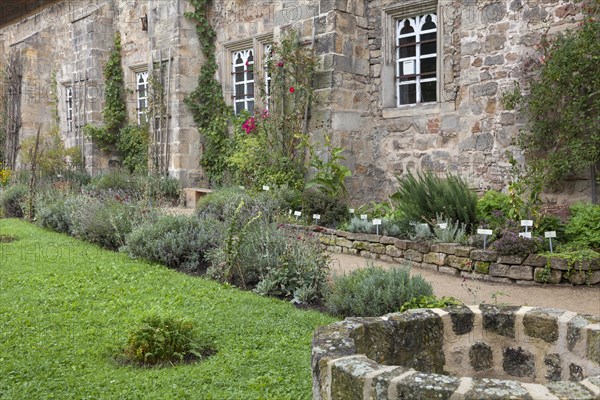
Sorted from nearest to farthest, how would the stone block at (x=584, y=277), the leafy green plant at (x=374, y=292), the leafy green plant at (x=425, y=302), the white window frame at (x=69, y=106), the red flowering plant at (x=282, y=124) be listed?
the leafy green plant at (x=425, y=302) → the leafy green plant at (x=374, y=292) → the stone block at (x=584, y=277) → the red flowering plant at (x=282, y=124) → the white window frame at (x=69, y=106)

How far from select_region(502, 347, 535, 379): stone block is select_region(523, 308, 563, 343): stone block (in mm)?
94

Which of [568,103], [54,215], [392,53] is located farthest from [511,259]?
[54,215]

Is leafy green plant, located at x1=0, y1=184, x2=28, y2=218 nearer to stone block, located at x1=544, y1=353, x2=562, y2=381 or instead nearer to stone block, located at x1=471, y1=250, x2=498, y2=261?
stone block, located at x1=471, y1=250, x2=498, y2=261

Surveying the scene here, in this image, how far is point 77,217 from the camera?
353 inches

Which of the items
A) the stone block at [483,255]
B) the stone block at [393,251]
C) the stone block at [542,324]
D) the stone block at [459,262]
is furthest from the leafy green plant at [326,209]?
the stone block at [542,324]

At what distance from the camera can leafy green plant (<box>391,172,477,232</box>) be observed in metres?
7.05

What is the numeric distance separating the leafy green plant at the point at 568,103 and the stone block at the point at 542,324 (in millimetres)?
5076

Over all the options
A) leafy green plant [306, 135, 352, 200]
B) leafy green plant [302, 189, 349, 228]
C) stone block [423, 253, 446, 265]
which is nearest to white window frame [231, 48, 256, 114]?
leafy green plant [306, 135, 352, 200]

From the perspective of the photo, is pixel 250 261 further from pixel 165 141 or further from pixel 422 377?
pixel 165 141

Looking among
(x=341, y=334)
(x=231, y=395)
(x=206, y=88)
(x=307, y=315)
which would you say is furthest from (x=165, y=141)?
(x=341, y=334)

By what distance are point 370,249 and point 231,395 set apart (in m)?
4.25

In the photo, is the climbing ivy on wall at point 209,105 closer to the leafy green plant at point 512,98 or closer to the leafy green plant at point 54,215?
the leafy green plant at point 54,215

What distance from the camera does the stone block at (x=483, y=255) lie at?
611 cm

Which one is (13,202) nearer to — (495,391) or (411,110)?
(411,110)
